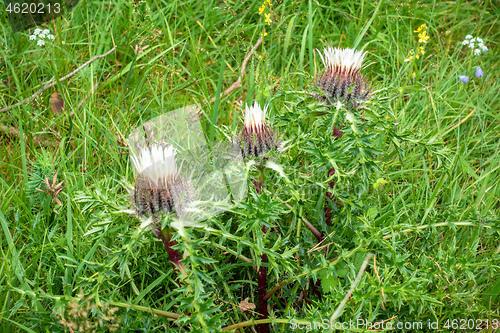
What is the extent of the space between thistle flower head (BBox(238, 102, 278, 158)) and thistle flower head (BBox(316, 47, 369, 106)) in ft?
1.34

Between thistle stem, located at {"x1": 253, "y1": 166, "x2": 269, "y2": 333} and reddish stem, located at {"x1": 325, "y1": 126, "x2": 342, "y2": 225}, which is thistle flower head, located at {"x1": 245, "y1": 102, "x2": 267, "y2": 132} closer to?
thistle stem, located at {"x1": 253, "y1": 166, "x2": 269, "y2": 333}

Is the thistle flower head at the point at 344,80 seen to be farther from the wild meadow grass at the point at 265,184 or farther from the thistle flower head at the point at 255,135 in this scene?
the thistle flower head at the point at 255,135

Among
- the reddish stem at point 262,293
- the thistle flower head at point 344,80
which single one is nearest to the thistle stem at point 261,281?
the reddish stem at point 262,293

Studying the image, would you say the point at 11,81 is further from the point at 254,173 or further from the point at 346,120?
the point at 346,120

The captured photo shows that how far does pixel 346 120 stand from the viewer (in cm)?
229

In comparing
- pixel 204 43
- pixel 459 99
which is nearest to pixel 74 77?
pixel 204 43

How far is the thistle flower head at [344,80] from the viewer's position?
231cm

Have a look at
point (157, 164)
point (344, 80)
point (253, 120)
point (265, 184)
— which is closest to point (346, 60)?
point (344, 80)

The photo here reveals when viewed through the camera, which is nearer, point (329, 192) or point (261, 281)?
point (261, 281)

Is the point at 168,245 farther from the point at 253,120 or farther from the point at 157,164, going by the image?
the point at 253,120

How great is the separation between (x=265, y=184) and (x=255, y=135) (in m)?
0.32

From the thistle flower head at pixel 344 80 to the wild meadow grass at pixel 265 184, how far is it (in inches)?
3.5

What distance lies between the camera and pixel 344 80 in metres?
2.30

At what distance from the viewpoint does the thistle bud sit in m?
1.92
